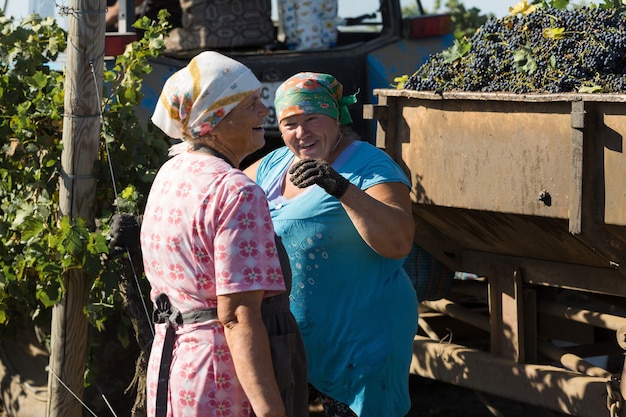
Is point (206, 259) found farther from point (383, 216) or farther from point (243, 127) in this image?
point (383, 216)

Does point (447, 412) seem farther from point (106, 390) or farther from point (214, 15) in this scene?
point (214, 15)

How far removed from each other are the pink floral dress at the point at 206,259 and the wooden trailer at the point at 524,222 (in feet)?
4.72

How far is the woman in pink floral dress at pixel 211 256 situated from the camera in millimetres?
2451

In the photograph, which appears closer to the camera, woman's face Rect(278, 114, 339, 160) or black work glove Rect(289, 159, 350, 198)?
black work glove Rect(289, 159, 350, 198)

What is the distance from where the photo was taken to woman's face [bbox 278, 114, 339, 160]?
3.46 meters

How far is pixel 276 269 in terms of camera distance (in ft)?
8.22

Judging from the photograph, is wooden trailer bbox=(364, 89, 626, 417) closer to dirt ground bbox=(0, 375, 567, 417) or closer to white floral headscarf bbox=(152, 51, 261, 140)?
dirt ground bbox=(0, 375, 567, 417)

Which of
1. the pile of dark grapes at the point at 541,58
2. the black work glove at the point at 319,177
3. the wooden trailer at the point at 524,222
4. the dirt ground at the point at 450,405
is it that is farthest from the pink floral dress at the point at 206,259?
the dirt ground at the point at 450,405

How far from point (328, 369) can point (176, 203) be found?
108 centimetres

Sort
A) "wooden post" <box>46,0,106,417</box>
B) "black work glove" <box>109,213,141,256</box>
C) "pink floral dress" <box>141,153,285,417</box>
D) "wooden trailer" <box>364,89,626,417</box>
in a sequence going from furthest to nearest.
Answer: "wooden post" <box>46,0,106,417</box>
"wooden trailer" <box>364,89,626,417</box>
"black work glove" <box>109,213,141,256</box>
"pink floral dress" <box>141,153,285,417</box>

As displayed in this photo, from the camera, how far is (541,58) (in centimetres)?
A: 396

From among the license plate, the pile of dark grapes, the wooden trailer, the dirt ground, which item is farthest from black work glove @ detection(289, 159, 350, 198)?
the dirt ground

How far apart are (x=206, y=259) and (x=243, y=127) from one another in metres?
0.35

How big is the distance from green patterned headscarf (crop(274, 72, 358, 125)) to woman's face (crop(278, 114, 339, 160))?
0.08 ft
